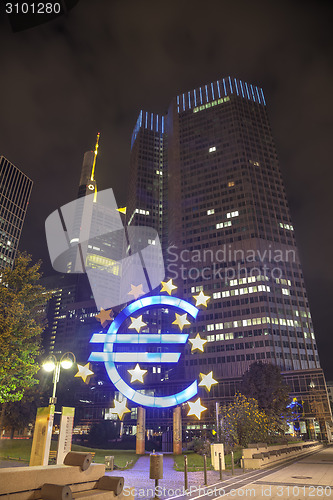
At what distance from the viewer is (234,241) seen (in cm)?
13000

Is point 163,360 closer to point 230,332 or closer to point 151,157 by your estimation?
point 230,332

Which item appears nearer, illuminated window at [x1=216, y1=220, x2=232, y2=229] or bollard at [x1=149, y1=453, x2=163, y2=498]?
bollard at [x1=149, y1=453, x2=163, y2=498]

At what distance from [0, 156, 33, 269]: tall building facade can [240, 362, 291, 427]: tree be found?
126 meters

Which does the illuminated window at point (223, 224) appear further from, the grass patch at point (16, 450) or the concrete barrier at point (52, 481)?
the concrete barrier at point (52, 481)

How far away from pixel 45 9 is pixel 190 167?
149695 mm

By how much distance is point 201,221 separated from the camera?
142m

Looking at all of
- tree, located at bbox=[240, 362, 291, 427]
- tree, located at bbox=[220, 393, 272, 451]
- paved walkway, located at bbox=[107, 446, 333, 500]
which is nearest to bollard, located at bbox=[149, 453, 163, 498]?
paved walkway, located at bbox=[107, 446, 333, 500]

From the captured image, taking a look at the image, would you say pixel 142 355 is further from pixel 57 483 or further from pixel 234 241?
pixel 234 241

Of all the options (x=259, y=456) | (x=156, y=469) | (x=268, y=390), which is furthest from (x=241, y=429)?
(x=268, y=390)

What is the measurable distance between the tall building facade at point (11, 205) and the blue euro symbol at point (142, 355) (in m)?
134

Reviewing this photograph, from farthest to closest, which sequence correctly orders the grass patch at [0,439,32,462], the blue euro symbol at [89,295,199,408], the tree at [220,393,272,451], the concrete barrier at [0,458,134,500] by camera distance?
the grass patch at [0,439,32,462] < the blue euro symbol at [89,295,199,408] < the tree at [220,393,272,451] < the concrete barrier at [0,458,134,500]

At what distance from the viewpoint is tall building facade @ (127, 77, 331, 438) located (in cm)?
11112

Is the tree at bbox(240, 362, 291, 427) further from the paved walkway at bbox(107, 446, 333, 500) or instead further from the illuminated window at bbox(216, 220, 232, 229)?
the illuminated window at bbox(216, 220, 232, 229)

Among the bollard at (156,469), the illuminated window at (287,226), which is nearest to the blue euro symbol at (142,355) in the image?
the bollard at (156,469)
